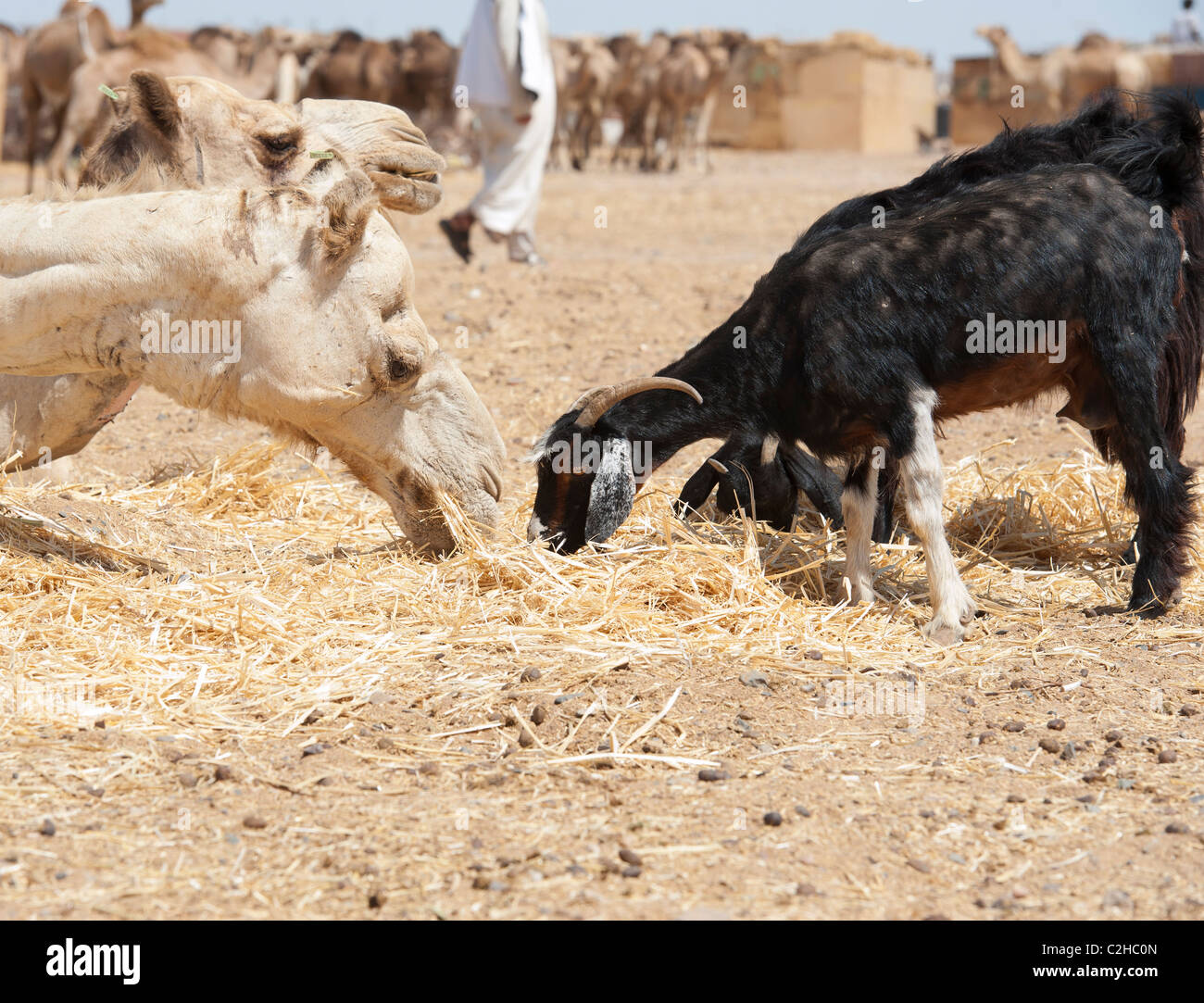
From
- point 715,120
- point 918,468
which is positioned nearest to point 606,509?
point 918,468

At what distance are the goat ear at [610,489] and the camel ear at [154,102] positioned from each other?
172 centimetres

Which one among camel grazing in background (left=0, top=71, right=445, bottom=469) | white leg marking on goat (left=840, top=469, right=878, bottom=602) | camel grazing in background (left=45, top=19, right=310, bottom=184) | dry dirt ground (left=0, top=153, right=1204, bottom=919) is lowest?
dry dirt ground (left=0, top=153, right=1204, bottom=919)

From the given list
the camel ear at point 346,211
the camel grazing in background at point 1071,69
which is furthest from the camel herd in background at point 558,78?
the camel ear at point 346,211

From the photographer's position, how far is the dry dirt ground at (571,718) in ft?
8.96

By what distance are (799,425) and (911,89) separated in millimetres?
28246

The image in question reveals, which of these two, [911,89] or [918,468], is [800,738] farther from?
[911,89]

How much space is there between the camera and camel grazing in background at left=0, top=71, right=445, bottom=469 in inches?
163

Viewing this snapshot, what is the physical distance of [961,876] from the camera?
2.77 m

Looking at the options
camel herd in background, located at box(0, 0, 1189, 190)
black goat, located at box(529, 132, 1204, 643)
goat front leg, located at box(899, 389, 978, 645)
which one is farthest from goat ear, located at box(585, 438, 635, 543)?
camel herd in background, located at box(0, 0, 1189, 190)

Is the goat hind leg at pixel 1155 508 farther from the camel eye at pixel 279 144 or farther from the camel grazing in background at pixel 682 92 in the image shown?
the camel grazing in background at pixel 682 92

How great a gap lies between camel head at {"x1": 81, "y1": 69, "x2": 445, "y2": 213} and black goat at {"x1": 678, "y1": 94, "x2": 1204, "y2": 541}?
1419 mm

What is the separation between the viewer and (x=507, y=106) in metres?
10.3

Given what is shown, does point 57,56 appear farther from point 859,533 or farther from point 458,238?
point 859,533

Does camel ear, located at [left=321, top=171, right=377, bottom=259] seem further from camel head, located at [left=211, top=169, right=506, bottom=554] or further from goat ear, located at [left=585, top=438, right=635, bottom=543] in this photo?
goat ear, located at [left=585, top=438, right=635, bottom=543]
